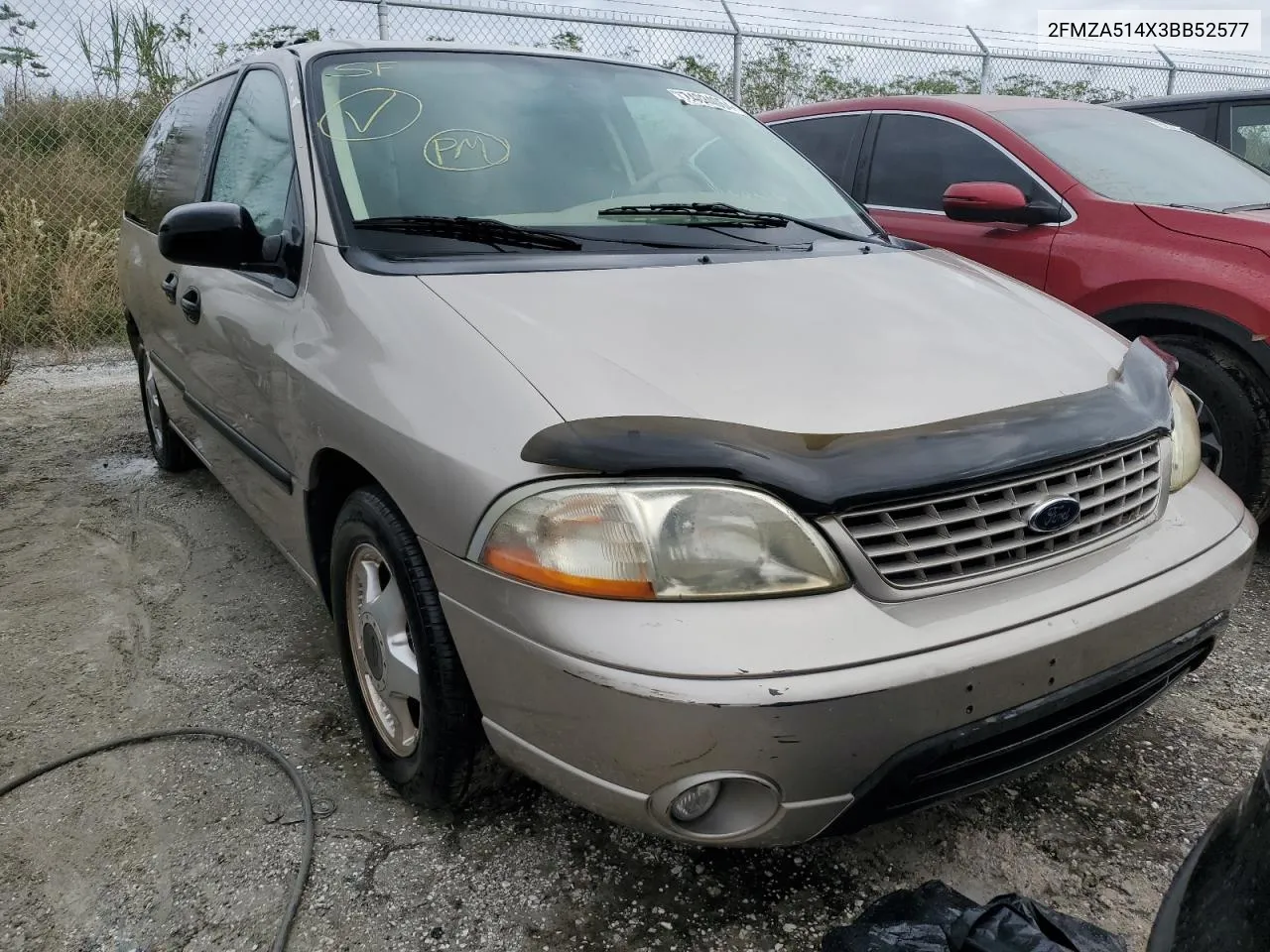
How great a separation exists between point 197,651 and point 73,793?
664 mm

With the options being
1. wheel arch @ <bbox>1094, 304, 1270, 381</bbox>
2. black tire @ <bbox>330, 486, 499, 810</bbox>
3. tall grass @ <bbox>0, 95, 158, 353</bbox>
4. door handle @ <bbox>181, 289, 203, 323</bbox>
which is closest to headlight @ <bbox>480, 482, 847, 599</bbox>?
black tire @ <bbox>330, 486, 499, 810</bbox>

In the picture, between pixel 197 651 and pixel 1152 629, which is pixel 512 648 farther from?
pixel 197 651

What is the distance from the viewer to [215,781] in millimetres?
2211

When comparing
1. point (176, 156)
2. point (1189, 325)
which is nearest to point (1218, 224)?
point (1189, 325)

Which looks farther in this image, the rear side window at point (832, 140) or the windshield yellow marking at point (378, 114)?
the rear side window at point (832, 140)

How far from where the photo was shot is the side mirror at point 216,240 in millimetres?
2264

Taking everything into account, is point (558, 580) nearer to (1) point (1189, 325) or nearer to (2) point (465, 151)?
(2) point (465, 151)

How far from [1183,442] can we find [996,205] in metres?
1.87

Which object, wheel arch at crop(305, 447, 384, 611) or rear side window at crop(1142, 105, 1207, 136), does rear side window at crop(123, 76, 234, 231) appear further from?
rear side window at crop(1142, 105, 1207, 136)

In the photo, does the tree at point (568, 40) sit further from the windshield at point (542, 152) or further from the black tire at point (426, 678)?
the black tire at point (426, 678)

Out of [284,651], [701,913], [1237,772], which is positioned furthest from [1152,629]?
[284,651]

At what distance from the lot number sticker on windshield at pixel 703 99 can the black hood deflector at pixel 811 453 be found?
1.79 meters

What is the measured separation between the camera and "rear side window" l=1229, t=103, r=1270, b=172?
5.39 meters

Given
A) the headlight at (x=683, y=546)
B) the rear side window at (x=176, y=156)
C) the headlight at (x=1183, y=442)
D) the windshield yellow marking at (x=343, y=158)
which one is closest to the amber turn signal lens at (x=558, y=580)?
the headlight at (x=683, y=546)
